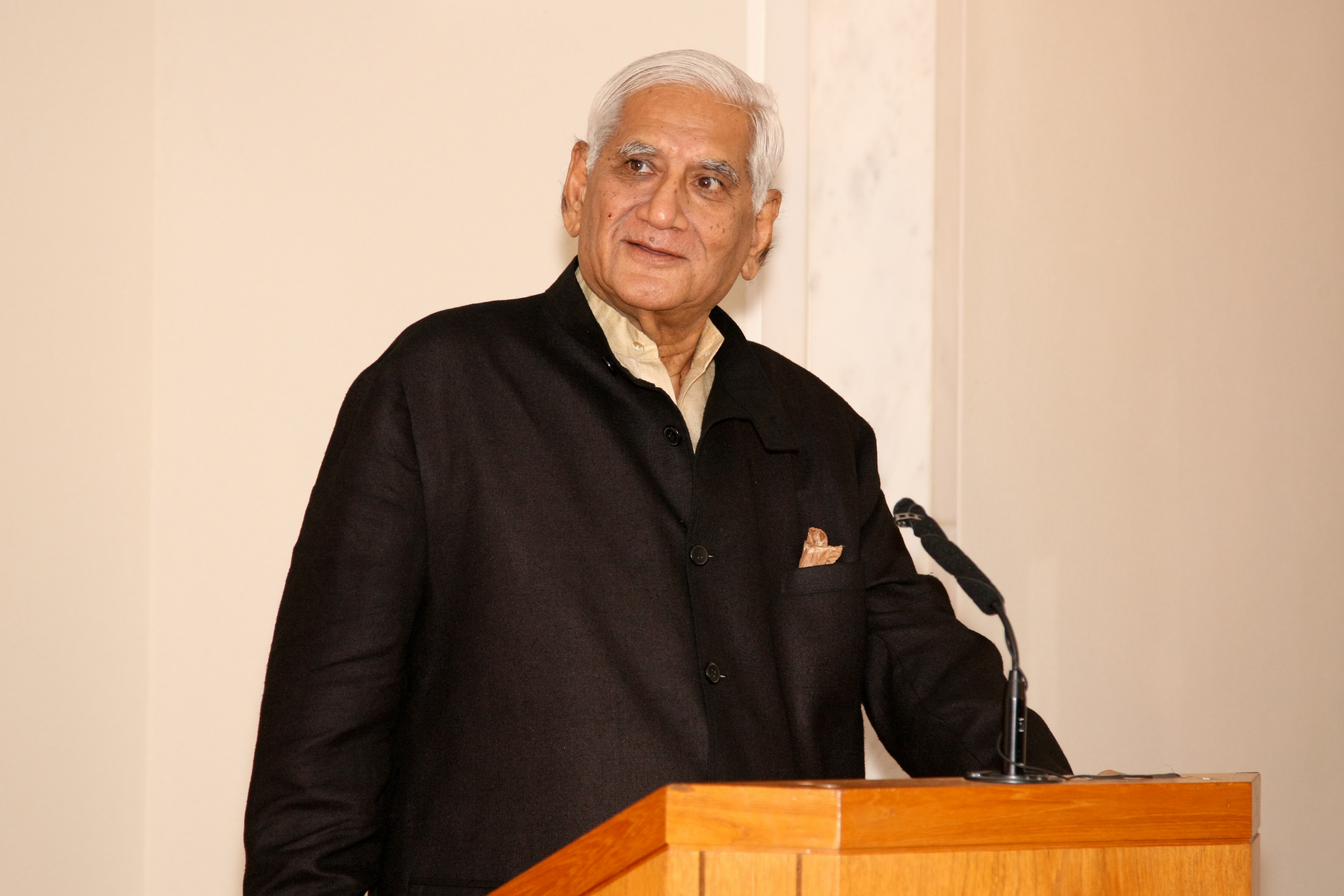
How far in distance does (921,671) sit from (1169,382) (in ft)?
6.27

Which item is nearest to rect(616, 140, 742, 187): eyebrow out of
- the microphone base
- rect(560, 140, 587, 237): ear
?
rect(560, 140, 587, 237): ear

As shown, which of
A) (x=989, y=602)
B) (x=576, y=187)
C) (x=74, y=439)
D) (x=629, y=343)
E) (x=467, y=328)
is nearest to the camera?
(x=989, y=602)

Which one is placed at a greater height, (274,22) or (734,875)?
(274,22)

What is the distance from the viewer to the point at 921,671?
6.88 feet

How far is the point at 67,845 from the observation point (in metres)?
2.49

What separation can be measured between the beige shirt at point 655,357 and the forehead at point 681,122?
24cm

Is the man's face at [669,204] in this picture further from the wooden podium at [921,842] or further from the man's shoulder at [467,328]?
the wooden podium at [921,842]

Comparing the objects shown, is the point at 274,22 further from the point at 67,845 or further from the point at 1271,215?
the point at 1271,215

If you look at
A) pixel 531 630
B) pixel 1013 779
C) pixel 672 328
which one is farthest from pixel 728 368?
pixel 1013 779

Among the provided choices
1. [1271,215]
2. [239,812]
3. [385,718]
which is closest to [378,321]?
[239,812]

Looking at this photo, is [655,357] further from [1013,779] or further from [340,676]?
[1013,779]

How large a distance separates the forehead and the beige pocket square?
599 mm

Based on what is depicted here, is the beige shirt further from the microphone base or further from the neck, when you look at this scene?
the microphone base

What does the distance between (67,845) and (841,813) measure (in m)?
1.99
